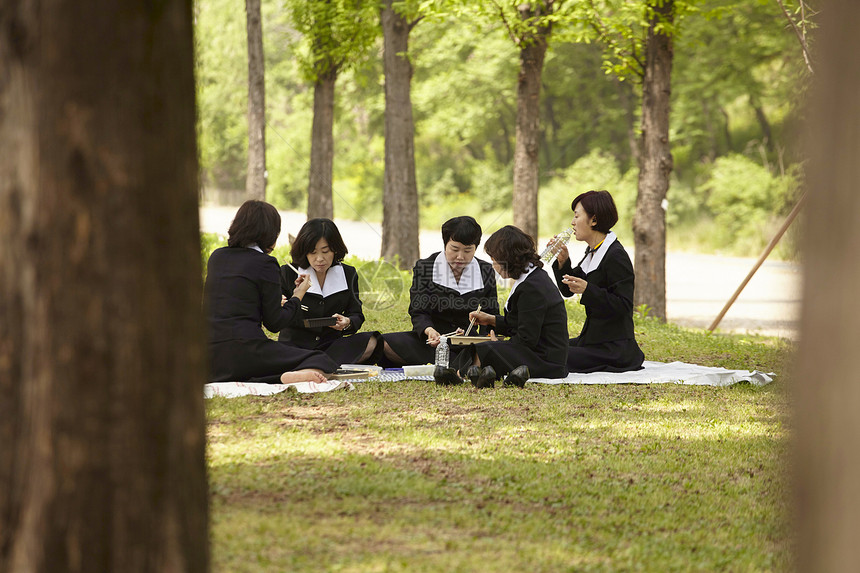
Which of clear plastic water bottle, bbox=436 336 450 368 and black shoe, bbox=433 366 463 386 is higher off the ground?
clear plastic water bottle, bbox=436 336 450 368

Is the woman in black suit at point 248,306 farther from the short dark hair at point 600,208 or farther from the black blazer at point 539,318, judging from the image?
the short dark hair at point 600,208

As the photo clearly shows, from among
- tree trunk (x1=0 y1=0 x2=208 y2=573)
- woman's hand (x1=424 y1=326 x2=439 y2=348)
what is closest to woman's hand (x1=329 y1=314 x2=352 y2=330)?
woman's hand (x1=424 y1=326 x2=439 y2=348)

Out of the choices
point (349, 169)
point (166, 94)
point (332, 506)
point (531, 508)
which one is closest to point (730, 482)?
point (531, 508)

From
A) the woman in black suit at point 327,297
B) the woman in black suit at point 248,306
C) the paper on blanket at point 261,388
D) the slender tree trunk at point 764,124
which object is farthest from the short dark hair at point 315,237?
the slender tree trunk at point 764,124

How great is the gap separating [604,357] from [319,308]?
93.1 inches

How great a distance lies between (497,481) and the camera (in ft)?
14.5

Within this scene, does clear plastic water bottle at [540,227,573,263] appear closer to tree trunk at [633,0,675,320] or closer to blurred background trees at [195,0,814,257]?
tree trunk at [633,0,675,320]

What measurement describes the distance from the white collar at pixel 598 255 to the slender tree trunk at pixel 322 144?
9797 mm

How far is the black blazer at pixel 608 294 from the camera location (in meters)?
7.51

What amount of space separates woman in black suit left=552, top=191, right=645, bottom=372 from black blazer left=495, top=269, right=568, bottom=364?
425 millimetres

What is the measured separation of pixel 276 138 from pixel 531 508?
49944 mm

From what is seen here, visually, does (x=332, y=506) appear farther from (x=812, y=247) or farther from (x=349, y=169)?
(x=349, y=169)

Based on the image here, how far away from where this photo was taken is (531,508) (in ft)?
13.3

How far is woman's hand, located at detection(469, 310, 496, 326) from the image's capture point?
23.9 ft
